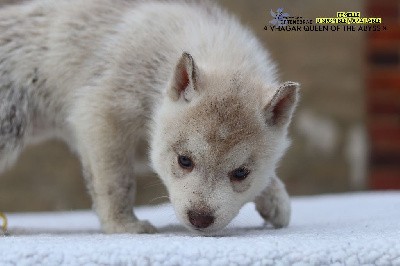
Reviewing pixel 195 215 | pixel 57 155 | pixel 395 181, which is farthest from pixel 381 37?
pixel 195 215

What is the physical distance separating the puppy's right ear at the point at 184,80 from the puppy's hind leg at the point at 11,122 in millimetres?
499

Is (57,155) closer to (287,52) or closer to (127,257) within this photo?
(287,52)

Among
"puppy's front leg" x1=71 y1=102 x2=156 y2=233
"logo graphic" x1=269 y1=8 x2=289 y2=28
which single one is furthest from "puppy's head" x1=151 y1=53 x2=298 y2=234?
"logo graphic" x1=269 y1=8 x2=289 y2=28

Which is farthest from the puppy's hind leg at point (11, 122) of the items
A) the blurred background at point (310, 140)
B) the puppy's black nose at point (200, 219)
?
the blurred background at point (310, 140)

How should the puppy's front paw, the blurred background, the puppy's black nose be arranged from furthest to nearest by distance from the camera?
the blurred background < the puppy's front paw < the puppy's black nose

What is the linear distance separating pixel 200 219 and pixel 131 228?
393 mm

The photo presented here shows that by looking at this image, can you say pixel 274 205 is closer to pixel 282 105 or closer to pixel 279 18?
pixel 282 105

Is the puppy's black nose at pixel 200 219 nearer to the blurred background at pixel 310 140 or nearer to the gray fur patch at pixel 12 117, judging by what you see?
the gray fur patch at pixel 12 117

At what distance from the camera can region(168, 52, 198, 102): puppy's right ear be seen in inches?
64.9

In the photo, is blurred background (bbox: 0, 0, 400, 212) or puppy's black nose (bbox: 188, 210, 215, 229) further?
blurred background (bbox: 0, 0, 400, 212)

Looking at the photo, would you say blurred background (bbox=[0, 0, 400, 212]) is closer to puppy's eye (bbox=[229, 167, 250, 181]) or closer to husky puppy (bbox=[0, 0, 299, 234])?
husky puppy (bbox=[0, 0, 299, 234])

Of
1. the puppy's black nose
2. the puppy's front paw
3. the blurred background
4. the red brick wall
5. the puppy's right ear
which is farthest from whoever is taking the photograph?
the red brick wall

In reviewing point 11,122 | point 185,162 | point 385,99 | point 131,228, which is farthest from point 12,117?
point 385,99

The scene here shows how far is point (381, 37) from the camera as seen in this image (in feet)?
11.7
